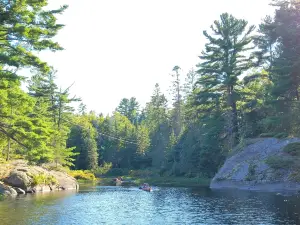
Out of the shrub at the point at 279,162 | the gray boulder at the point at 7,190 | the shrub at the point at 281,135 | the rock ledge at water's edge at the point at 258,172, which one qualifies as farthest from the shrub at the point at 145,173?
the gray boulder at the point at 7,190

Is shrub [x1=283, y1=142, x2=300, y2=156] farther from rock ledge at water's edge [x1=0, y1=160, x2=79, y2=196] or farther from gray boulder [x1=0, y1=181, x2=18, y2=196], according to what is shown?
gray boulder [x1=0, y1=181, x2=18, y2=196]

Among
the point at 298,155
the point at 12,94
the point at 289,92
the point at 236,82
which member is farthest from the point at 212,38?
the point at 12,94

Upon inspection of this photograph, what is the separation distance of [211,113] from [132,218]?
109 ft

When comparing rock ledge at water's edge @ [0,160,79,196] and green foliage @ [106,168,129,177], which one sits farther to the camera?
green foliage @ [106,168,129,177]

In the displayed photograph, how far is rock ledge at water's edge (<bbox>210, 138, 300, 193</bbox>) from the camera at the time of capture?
31.8 m

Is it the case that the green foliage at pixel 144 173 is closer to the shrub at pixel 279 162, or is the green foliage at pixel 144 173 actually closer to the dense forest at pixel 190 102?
the dense forest at pixel 190 102

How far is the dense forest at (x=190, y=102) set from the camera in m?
19.3

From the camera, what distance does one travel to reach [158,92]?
340ft

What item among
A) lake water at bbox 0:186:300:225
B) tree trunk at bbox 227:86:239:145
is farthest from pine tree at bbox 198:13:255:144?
lake water at bbox 0:186:300:225

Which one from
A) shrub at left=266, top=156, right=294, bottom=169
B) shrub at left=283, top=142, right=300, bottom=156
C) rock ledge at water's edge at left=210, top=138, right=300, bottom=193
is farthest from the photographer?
shrub at left=283, top=142, right=300, bottom=156

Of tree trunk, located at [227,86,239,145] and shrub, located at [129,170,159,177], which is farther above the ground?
tree trunk, located at [227,86,239,145]

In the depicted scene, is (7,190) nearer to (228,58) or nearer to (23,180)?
(23,180)

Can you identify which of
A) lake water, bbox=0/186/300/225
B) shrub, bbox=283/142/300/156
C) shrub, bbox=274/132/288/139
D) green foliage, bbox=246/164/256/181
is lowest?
lake water, bbox=0/186/300/225

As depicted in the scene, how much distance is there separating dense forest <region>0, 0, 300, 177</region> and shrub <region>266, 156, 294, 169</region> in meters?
3.40
